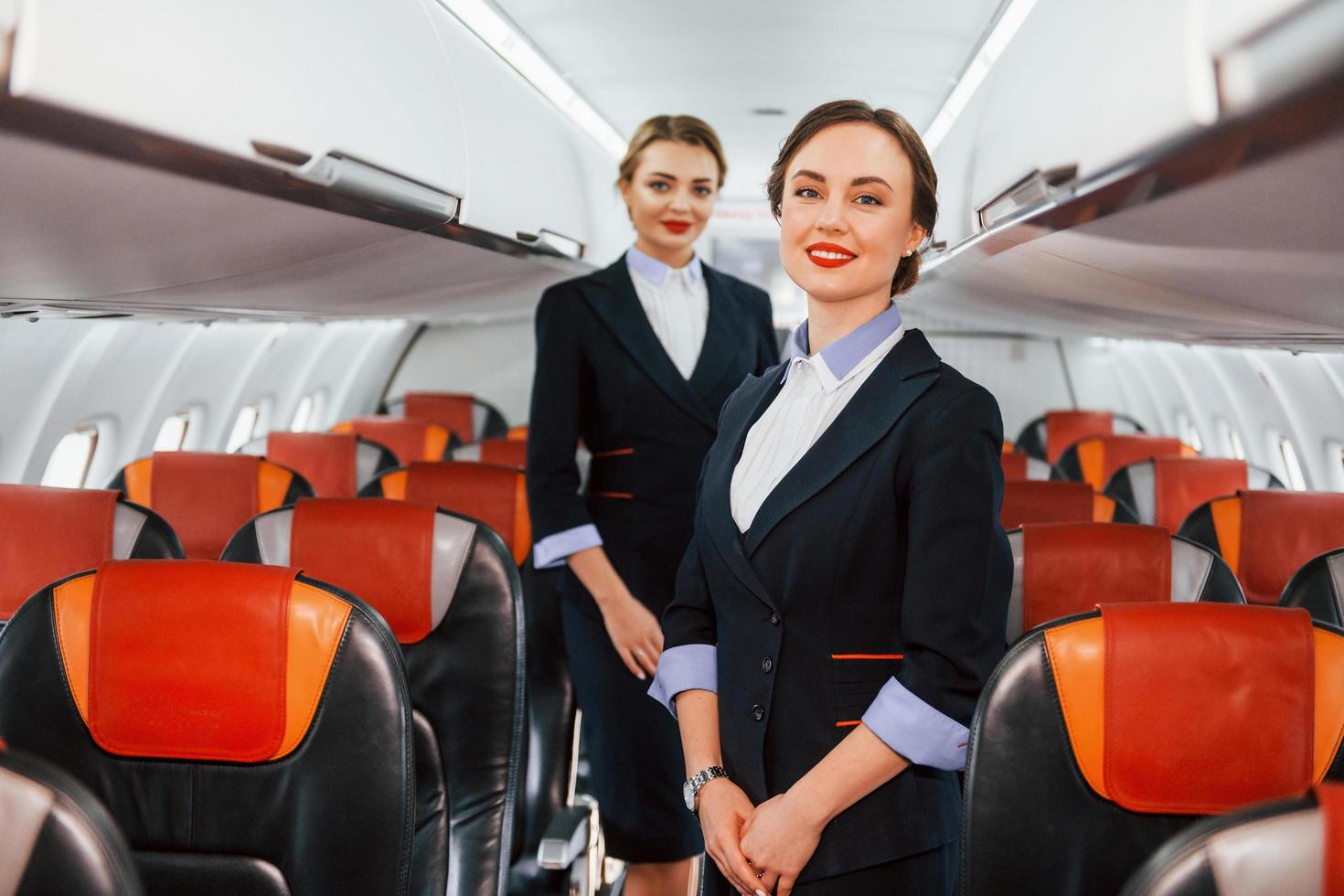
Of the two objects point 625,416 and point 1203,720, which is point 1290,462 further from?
point 1203,720

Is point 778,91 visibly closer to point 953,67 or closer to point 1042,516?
point 953,67

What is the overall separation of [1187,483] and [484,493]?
3.13m

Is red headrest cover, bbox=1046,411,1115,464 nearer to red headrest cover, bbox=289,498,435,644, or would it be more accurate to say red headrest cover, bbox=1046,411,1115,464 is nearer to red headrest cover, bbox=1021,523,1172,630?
red headrest cover, bbox=1021,523,1172,630

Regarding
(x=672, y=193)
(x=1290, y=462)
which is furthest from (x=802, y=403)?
(x=1290, y=462)

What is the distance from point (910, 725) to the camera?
135cm

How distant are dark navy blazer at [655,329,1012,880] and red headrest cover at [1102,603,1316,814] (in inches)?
10.7

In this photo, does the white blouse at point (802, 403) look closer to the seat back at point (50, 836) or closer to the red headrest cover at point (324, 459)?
the seat back at point (50, 836)

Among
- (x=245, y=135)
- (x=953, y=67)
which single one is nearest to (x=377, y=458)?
(x=953, y=67)

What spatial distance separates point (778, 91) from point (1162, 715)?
3.98m

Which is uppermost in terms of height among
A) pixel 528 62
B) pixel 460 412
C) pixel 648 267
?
pixel 528 62

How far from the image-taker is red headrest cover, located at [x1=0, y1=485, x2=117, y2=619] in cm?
273

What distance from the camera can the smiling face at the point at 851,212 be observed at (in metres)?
1.40

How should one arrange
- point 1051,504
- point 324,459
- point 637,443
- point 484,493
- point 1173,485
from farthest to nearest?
point 324,459, point 1173,485, point 1051,504, point 484,493, point 637,443

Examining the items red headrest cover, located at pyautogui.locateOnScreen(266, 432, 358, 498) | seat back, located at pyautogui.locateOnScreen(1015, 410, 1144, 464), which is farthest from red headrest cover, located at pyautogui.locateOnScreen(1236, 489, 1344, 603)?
seat back, located at pyautogui.locateOnScreen(1015, 410, 1144, 464)
